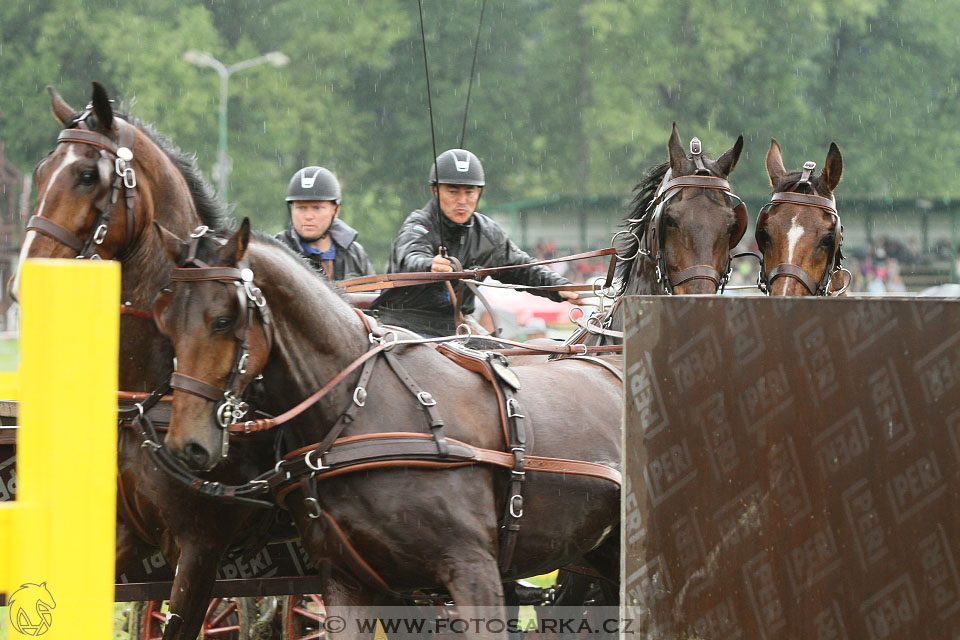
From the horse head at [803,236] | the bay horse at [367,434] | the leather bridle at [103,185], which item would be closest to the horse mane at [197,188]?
the leather bridle at [103,185]

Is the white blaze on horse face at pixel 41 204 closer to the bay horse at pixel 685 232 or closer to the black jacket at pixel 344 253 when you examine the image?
the bay horse at pixel 685 232

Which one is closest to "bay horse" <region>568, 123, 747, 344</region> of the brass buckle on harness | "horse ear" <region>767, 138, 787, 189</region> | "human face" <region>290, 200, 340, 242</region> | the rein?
the rein

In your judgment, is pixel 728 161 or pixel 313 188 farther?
pixel 313 188

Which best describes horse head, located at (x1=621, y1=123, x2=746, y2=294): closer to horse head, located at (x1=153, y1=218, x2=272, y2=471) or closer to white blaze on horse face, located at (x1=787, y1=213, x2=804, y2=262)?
white blaze on horse face, located at (x1=787, y1=213, x2=804, y2=262)

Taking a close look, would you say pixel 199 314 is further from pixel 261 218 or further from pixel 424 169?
pixel 424 169

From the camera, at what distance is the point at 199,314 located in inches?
148

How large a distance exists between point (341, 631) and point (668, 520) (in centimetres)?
147

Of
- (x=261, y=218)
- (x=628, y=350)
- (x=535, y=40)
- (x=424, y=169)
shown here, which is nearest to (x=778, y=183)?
(x=628, y=350)

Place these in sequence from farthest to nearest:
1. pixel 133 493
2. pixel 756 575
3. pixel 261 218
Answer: pixel 261 218
pixel 133 493
pixel 756 575

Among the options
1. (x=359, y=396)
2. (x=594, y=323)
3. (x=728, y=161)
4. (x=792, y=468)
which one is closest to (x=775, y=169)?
(x=728, y=161)

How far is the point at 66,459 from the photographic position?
1.71 m

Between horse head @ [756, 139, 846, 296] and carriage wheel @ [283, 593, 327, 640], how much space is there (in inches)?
98.3

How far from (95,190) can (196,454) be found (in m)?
1.11

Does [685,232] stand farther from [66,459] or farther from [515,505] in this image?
[66,459]
